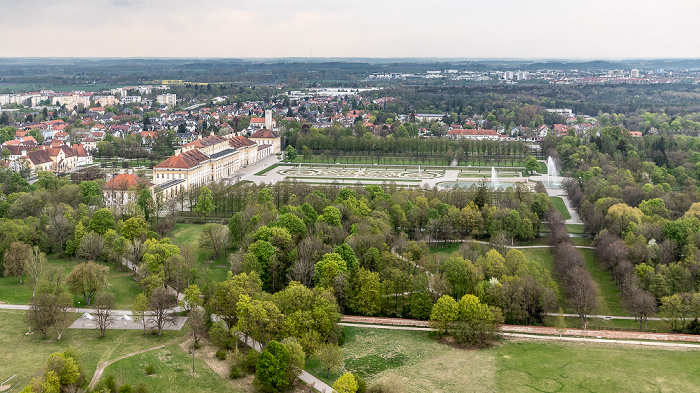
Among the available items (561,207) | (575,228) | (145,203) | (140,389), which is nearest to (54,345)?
(140,389)

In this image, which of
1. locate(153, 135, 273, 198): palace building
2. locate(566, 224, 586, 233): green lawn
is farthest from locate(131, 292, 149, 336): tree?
locate(566, 224, 586, 233): green lawn

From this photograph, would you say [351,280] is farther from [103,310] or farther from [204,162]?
[204,162]

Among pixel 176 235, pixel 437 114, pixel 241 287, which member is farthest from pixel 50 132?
pixel 241 287

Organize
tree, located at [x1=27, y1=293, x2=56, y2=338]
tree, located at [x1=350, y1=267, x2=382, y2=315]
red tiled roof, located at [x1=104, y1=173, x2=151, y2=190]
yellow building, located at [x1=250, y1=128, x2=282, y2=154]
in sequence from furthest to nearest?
yellow building, located at [x1=250, y1=128, x2=282, y2=154]
red tiled roof, located at [x1=104, y1=173, x2=151, y2=190]
tree, located at [x1=350, y1=267, x2=382, y2=315]
tree, located at [x1=27, y1=293, x2=56, y2=338]

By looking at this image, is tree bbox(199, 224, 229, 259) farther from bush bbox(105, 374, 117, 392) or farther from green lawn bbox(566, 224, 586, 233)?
green lawn bbox(566, 224, 586, 233)

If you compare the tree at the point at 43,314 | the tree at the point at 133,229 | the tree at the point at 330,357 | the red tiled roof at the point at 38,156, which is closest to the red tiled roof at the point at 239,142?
the red tiled roof at the point at 38,156

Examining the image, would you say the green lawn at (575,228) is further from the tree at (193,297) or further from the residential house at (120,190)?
the residential house at (120,190)
